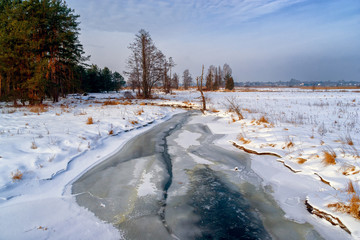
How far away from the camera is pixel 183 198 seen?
3.33m

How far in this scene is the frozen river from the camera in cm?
257

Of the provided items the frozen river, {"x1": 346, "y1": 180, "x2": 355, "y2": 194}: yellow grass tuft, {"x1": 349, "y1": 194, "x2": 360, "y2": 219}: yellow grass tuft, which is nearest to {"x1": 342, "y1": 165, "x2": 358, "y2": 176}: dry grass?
{"x1": 346, "y1": 180, "x2": 355, "y2": 194}: yellow grass tuft

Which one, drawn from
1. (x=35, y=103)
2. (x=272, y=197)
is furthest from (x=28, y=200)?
(x=35, y=103)

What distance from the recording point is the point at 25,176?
369 cm

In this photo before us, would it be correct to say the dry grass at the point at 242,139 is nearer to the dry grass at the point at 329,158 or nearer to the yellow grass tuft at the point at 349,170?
the dry grass at the point at 329,158

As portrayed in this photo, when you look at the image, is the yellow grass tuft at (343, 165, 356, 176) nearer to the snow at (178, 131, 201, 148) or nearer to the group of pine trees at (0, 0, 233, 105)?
the snow at (178, 131, 201, 148)

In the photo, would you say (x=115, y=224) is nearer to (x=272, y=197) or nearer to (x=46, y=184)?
(x=46, y=184)

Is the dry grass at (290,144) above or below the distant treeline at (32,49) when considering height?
below

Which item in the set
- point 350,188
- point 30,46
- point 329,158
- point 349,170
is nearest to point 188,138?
point 329,158

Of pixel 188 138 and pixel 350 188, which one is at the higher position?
pixel 350 188

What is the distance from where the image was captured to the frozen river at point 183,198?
8.44 feet

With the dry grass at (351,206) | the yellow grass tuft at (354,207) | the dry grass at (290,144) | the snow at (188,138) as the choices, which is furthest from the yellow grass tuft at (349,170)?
the snow at (188,138)

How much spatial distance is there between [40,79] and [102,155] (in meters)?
12.5

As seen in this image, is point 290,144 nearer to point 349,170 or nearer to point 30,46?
point 349,170
